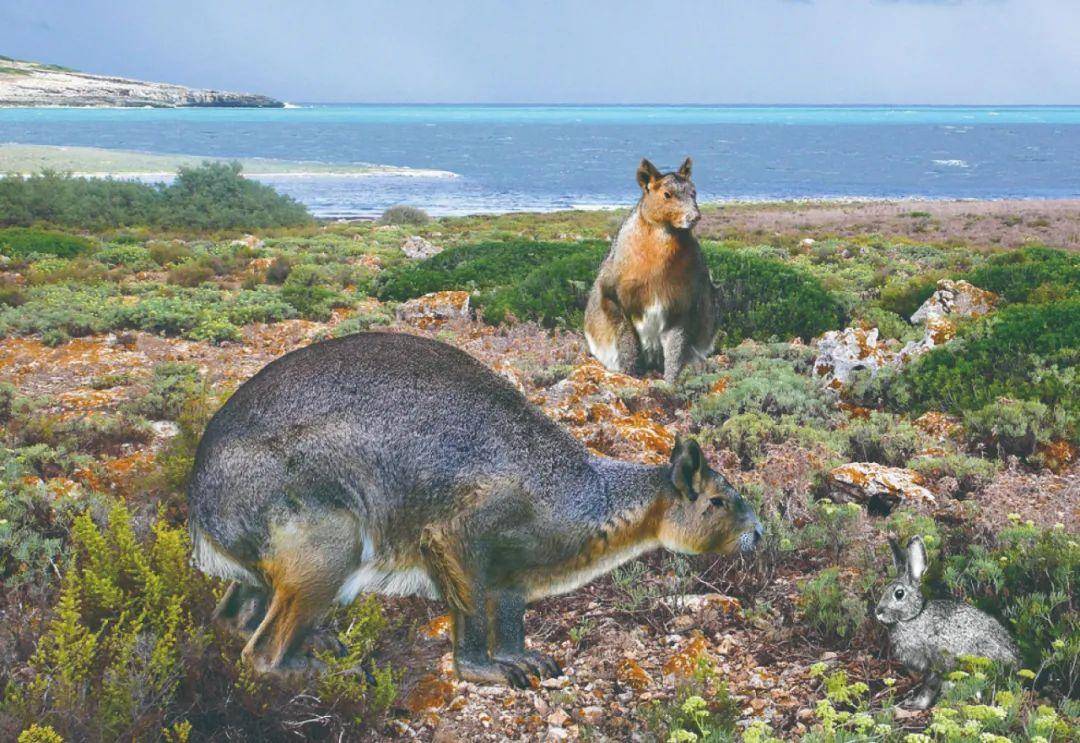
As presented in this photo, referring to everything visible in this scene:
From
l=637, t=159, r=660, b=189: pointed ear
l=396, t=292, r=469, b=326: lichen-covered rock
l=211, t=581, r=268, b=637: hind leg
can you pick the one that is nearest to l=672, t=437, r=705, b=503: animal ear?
l=211, t=581, r=268, b=637: hind leg

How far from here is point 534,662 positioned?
4.20 m

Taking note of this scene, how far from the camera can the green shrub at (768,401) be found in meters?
9.05

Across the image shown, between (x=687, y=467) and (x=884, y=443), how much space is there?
491 cm

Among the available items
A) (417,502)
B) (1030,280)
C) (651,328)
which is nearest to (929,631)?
(417,502)

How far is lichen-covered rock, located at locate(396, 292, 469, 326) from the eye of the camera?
45.1 feet

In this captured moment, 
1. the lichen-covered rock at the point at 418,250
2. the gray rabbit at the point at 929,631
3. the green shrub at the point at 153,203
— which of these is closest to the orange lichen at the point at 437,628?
the gray rabbit at the point at 929,631

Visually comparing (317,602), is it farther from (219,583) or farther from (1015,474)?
(1015,474)

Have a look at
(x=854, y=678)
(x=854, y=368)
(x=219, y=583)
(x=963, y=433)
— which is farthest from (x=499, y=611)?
(x=854, y=368)

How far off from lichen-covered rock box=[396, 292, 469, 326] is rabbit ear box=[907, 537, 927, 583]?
30.9 ft

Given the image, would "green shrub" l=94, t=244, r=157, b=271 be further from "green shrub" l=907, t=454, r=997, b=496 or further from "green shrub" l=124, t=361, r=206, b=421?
"green shrub" l=907, t=454, r=997, b=496

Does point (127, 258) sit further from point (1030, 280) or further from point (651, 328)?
point (1030, 280)

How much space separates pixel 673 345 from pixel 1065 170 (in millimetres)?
110270

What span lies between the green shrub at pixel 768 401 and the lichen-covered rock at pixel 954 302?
3678mm

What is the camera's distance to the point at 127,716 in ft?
12.0
